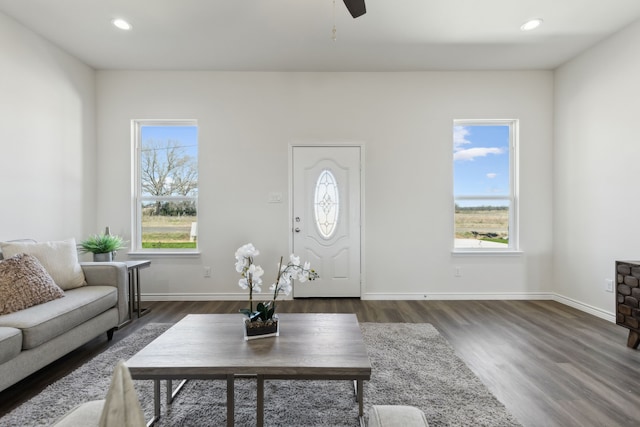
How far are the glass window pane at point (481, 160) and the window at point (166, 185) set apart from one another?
11.4 ft

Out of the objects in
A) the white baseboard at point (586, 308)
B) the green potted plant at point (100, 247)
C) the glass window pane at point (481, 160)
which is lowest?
the white baseboard at point (586, 308)

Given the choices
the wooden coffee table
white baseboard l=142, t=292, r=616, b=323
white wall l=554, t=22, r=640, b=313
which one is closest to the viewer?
the wooden coffee table

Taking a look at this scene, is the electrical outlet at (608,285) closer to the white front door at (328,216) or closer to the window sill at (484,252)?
the window sill at (484,252)

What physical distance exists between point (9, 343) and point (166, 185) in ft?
8.63

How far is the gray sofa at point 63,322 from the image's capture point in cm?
190

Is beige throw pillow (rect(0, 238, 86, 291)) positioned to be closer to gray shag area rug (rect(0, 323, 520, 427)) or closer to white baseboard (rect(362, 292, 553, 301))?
gray shag area rug (rect(0, 323, 520, 427))

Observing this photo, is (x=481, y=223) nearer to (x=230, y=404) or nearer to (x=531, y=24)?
(x=531, y=24)

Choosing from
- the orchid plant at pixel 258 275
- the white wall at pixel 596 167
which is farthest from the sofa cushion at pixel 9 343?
the white wall at pixel 596 167

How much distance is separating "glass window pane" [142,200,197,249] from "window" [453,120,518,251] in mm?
3504

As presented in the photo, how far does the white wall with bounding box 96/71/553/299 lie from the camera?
4.10 meters

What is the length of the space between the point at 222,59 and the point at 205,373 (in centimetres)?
354

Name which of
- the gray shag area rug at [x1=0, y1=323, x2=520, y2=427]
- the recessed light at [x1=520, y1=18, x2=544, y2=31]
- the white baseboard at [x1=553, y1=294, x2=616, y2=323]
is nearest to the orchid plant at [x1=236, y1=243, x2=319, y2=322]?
the gray shag area rug at [x1=0, y1=323, x2=520, y2=427]

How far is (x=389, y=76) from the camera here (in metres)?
4.12

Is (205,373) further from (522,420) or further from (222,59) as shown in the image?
(222,59)
